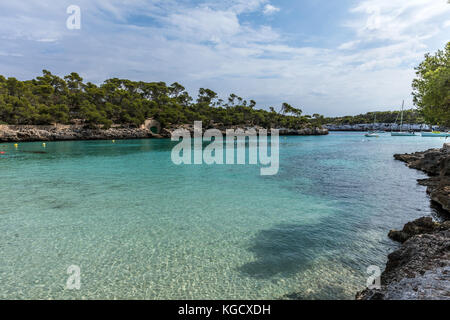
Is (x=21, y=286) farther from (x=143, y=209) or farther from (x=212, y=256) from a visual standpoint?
(x=143, y=209)

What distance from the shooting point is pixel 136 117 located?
64062 millimetres

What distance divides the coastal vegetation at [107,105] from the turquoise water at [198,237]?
4722 cm

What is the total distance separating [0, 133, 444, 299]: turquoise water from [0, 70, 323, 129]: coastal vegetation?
47.2 m

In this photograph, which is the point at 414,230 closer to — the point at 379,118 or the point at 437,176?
the point at 437,176

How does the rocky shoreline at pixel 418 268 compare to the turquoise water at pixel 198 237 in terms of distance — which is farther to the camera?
the turquoise water at pixel 198 237

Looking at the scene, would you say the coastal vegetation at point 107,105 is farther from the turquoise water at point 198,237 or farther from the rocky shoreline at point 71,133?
the turquoise water at point 198,237

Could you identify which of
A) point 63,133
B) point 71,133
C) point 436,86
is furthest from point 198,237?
point 71,133

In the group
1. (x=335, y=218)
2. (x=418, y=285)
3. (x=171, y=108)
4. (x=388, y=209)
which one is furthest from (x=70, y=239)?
(x=171, y=108)

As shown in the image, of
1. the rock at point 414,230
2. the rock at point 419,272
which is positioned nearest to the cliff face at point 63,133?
the rock at point 414,230

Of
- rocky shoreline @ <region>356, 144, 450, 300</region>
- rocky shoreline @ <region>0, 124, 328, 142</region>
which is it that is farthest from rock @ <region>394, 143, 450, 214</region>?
rocky shoreline @ <region>0, 124, 328, 142</region>

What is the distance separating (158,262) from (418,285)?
470cm

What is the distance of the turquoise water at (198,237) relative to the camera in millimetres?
4457

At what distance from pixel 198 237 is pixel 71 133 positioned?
58.4 metres

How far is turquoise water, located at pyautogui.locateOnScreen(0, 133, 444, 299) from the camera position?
4457 millimetres
